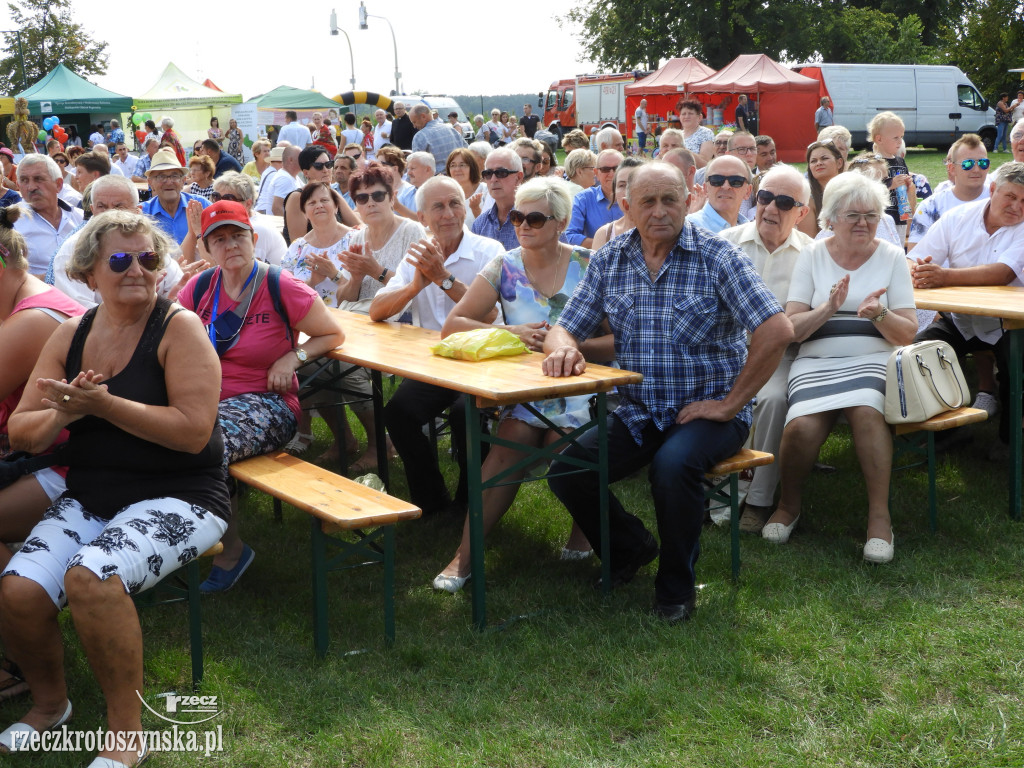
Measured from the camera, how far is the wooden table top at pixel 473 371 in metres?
3.50

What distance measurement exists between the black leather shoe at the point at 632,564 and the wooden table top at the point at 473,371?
74cm

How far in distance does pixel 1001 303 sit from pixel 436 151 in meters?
6.95

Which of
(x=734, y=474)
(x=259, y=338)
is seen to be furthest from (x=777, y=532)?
(x=259, y=338)

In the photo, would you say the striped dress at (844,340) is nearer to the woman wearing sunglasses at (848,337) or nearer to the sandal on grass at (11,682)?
the woman wearing sunglasses at (848,337)

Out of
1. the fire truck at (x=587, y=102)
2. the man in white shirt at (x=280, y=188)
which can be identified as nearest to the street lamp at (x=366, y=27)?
the fire truck at (x=587, y=102)

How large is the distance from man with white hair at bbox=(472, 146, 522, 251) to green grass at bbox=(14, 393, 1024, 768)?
8.27ft

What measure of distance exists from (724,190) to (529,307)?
1900 mm

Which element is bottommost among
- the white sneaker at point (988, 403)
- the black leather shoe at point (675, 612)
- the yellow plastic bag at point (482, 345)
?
the black leather shoe at point (675, 612)

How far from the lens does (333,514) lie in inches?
130

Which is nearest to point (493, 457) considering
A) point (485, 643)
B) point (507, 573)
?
point (507, 573)

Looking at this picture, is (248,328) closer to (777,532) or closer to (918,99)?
(777,532)

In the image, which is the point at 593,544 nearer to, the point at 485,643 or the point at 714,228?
the point at 485,643

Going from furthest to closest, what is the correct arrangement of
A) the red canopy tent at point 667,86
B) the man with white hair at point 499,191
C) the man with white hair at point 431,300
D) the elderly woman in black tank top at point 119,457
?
the red canopy tent at point 667,86, the man with white hair at point 499,191, the man with white hair at point 431,300, the elderly woman in black tank top at point 119,457

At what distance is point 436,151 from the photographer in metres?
10.5
